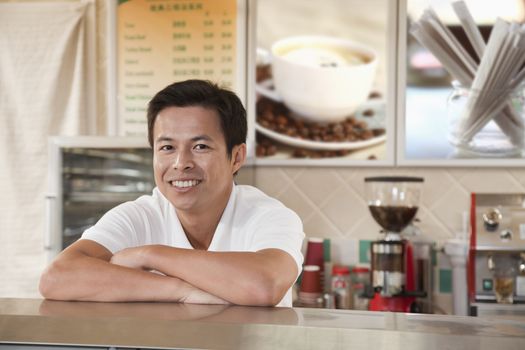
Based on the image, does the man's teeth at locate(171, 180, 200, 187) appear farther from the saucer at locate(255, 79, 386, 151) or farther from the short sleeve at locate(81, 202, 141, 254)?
the saucer at locate(255, 79, 386, 151)

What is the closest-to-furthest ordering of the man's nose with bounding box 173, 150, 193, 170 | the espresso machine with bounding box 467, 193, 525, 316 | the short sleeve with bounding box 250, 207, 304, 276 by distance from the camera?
the short sleeve with bounding box 250, 207, 304, 276 → the man's nose with bounding box 173, 150, 193, 170 → the espresso machine with bounding box 467, 193, 525, 316

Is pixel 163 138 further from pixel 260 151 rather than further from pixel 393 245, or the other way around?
pixel 260 151

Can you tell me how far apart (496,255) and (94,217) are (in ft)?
5.63

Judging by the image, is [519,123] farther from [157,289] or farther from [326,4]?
[157,289]

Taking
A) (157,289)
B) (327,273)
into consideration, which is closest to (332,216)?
(327,273)

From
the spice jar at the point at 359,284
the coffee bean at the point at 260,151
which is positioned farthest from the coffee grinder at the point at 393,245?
the coffee bean at the point at 260,151

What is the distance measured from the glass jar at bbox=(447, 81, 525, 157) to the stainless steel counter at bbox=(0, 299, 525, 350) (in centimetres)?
203

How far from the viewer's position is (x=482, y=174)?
9.98ft

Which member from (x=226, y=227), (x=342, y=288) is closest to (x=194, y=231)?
(x=226, y=227)

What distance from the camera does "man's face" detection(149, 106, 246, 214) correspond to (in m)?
1.78

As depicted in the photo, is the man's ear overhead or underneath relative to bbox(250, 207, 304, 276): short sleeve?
overhead

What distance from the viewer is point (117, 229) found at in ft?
5.87

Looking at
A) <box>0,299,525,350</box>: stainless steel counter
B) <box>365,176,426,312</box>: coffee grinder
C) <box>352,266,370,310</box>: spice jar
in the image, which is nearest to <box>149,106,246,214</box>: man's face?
<box>0,299,525,350</box>: stainless steel counter

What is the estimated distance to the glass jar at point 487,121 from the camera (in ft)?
9.61
